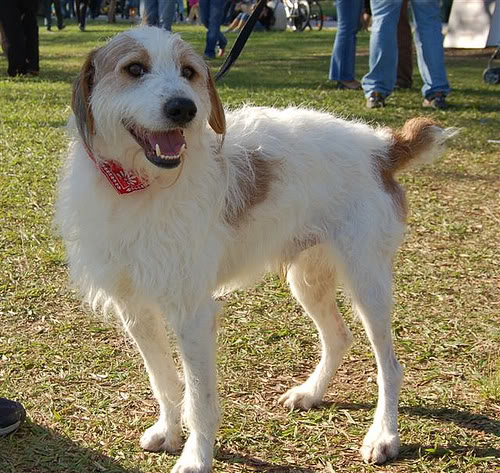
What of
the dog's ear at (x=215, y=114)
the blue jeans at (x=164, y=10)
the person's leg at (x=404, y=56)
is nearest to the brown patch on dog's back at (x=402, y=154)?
the dog's ear at (x=215, y=114)

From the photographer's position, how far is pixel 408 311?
4562mm

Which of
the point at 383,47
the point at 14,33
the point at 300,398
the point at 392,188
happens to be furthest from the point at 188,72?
the point at 14,33

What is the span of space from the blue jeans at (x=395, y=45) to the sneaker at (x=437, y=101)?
0.07 metres

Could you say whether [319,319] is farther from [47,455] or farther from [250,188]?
[47,455]

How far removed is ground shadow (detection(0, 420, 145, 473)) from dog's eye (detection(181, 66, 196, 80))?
1.55 metres

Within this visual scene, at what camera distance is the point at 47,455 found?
10.6 feet

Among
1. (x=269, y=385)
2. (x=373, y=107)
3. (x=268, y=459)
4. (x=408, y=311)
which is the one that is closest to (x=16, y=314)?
(x=269, y=385)

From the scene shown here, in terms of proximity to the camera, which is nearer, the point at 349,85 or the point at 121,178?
the point at 121,178

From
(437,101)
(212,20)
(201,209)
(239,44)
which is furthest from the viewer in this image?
(212,20)

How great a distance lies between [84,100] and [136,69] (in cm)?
23

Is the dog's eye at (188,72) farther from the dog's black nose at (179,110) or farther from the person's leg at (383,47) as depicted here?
the person's leg at (383,47)

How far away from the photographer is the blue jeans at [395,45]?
8.58m

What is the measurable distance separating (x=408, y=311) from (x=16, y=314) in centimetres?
220

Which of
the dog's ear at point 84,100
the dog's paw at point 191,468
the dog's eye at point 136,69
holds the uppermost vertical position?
the dog's eye at point 136,69
